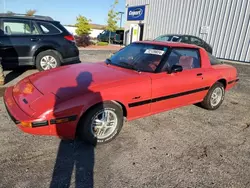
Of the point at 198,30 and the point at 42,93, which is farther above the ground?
the point at 198,30

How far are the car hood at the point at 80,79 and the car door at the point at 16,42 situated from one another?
320 cm

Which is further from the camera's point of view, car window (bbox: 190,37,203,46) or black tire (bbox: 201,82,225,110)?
car window (bbox: 190,37,203,46)

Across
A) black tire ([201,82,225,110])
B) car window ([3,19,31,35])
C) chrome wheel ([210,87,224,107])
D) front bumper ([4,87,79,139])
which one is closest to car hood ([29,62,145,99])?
front bumper ([4,87,79,139])

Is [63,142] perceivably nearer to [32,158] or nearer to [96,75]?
[32,158]

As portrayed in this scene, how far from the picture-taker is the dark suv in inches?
233

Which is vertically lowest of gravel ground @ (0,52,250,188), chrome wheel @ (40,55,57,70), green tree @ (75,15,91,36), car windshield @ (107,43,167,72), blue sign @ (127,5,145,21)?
gravel ground @ (0,52,250,188)

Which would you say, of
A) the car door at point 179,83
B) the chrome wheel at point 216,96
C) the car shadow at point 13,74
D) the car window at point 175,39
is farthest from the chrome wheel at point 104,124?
the car window at point 175,39

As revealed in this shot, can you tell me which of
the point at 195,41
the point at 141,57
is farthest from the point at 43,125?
the point at 195,41

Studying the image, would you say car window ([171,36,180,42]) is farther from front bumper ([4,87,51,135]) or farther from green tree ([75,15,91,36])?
green tree ([75,15,91,36])

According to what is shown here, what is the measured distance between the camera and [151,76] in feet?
10.7

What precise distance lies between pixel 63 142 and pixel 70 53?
4.47m

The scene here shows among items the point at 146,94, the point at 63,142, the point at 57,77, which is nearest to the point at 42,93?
the point at 57,77

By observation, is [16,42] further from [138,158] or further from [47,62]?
[138,158]

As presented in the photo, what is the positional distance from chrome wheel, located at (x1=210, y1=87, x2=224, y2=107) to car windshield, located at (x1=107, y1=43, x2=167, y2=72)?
1662mm
